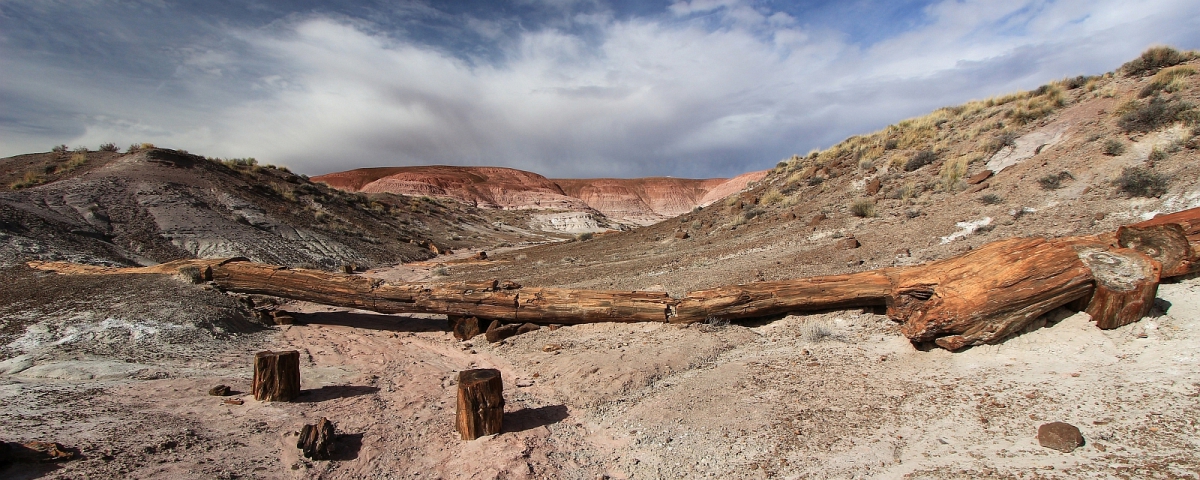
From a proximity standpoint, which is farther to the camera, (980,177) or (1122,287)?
(980,177)

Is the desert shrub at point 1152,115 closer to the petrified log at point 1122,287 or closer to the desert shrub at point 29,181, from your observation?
the petrified log at point 1122,287

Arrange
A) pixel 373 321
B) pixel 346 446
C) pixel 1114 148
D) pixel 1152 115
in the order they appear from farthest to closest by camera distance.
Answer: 1. pixel 1152 115
2. pixel 1114 148
3. pixel 373 321
4. pixel 346 446

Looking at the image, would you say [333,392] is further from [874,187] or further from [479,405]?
[874,187]

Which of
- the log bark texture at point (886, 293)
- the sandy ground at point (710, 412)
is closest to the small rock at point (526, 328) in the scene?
the log bark texture at point (886, 293)

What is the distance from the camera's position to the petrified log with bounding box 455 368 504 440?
14.8 ft

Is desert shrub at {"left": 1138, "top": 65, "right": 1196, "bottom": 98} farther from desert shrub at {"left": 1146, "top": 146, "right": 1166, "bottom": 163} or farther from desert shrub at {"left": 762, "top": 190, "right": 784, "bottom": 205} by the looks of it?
desert shrub at {"left": 762, "top": 190, "right": 784, "bottom": 205}

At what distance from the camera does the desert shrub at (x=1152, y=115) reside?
1019 centimetres

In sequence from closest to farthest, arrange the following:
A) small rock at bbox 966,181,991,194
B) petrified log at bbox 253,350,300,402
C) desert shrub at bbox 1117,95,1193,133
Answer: petrified log at bbox 253,350,300,402, desert shrub at bbox 1117,95,1193,133, small rock at bbox 966,181,991,194

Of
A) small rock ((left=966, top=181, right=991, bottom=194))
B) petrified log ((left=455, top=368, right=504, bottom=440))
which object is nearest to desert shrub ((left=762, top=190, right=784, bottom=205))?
small rock ((left=966, top=181, right=991, bottom=194))

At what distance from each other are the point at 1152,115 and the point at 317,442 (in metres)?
15.4

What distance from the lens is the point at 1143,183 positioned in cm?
842

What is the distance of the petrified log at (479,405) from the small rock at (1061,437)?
402 centimetres

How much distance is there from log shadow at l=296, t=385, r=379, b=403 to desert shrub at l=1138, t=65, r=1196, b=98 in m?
17.5

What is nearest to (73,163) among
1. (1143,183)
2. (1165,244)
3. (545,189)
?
(1165,244)
